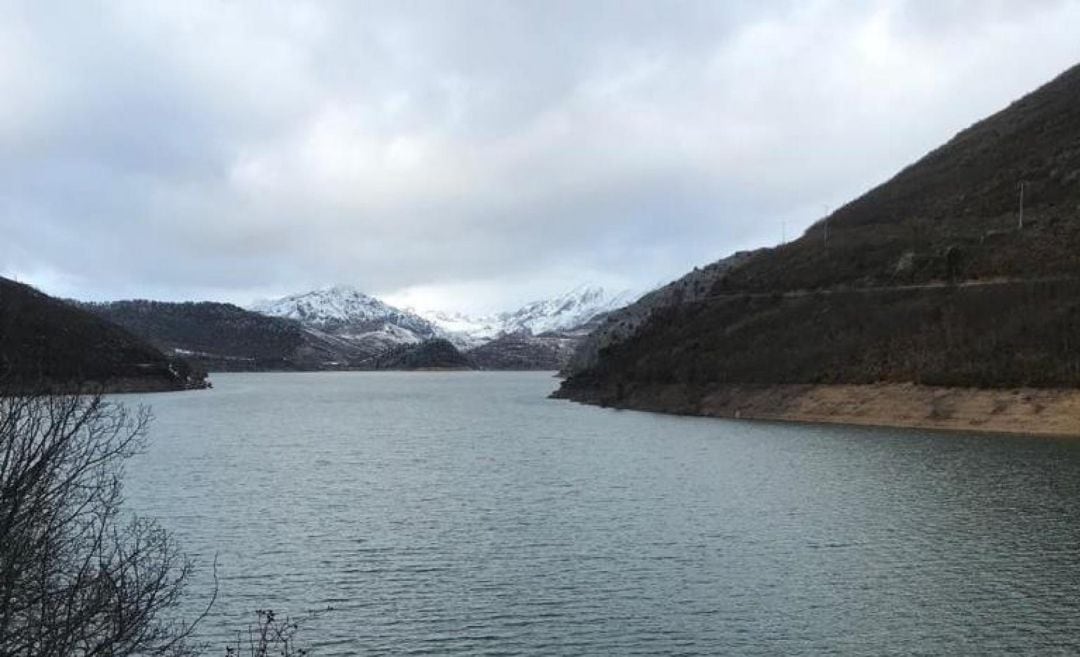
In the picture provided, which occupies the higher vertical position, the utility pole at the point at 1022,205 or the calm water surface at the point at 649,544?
the utility pole at the point at 1022,205

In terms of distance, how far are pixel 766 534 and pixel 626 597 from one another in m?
12.2

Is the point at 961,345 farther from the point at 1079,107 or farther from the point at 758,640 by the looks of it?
the point at 1079,107

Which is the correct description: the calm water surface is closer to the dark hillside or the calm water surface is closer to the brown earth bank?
the brown earth bank

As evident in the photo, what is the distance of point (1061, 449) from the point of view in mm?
64188

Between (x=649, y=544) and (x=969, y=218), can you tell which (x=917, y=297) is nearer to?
(x=969, y=218)

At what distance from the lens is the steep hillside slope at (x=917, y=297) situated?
8988cm

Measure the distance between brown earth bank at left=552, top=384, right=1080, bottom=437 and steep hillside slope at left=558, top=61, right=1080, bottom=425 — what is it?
1248 millimetres

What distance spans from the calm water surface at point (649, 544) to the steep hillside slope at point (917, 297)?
842 inches

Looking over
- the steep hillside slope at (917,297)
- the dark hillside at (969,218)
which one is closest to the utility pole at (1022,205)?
the steep hillside slope at (917,297)

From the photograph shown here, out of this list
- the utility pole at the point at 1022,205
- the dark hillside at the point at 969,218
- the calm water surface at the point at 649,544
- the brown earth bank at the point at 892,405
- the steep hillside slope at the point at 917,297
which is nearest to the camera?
the calm water surface at the point at 649,544

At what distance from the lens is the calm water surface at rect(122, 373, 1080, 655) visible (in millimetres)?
25875

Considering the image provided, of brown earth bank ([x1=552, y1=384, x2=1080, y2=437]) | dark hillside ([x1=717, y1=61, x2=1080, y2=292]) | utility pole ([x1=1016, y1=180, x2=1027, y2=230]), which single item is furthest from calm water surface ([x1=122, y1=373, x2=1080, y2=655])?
utility pole ([x1=1016, y1=180, x2=1027, y2=230])

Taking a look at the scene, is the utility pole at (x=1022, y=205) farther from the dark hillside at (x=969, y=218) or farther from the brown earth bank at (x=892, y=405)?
the brown earth bank at (x=892, y=405)

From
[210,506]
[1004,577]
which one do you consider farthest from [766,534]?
[210,506]
